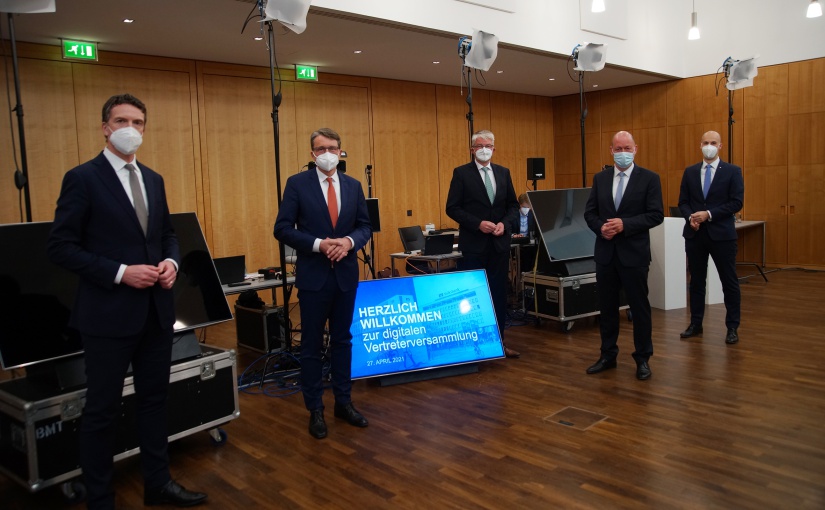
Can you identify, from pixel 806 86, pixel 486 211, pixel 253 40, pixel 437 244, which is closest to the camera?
pixel 486 211

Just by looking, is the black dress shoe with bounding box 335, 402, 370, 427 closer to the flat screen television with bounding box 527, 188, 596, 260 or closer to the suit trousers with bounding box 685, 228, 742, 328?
the flat screen television with bounding box 527, 188, 596, 260

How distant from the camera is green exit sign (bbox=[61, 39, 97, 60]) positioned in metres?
6.79

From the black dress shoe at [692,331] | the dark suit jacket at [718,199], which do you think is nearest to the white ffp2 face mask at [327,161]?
the dark suit jacket at [718,199]

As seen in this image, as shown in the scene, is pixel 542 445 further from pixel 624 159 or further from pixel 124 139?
pixel 124 139

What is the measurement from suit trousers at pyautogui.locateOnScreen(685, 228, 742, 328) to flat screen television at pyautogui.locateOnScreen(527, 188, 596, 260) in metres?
0.98

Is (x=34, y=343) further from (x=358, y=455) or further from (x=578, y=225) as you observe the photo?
(x=578, y=225)

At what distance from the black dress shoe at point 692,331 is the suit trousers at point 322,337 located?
3.39 meters

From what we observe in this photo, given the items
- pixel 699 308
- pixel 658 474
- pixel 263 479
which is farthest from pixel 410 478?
pixel 699 308

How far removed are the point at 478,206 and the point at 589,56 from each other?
289 cm

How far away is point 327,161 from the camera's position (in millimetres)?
3668

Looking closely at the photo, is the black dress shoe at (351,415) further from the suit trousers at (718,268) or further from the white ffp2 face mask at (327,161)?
the suit trousers at (718,268)

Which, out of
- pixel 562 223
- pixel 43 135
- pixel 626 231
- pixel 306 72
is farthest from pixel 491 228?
pixel 43 135

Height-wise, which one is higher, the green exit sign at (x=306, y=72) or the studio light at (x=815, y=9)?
the studio light at (x=815, y=9)

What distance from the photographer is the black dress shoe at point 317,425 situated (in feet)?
12.1
